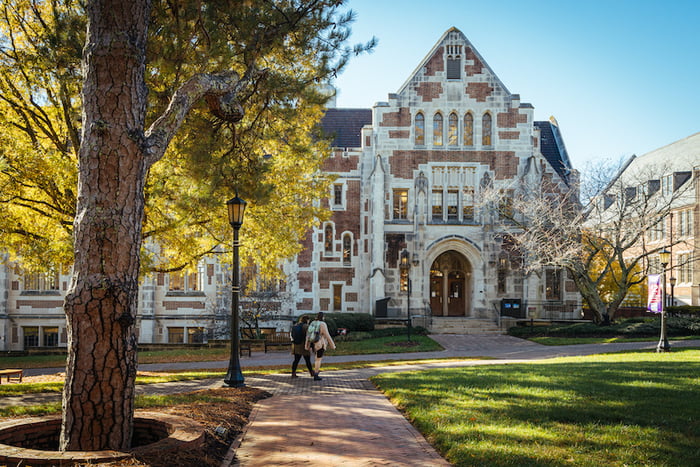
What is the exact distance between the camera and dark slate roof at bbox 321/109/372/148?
3588cm

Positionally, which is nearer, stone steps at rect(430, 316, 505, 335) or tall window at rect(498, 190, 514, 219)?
tall window at rect(498, 190, 514, 219)

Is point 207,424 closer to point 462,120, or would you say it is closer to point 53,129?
point 53,129

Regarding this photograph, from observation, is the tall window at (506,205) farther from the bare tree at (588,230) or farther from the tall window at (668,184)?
the tall window at (668,184)

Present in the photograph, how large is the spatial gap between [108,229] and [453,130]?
28540mm

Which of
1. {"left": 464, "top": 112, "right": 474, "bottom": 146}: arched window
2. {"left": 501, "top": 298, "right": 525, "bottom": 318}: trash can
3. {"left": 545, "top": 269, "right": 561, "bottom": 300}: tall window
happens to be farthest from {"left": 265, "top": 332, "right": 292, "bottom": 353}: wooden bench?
{"left": 545, "top": 269, "right": 561, "bottom": 300}: tall window

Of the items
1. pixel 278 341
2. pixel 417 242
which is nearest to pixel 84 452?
pixel 278 341

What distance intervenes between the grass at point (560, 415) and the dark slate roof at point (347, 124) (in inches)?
977

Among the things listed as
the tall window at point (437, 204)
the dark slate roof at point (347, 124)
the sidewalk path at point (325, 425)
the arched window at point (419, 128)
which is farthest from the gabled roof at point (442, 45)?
the sidewalk path at point (325, 425)

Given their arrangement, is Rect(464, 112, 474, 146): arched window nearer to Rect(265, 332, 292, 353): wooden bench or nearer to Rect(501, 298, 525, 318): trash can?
Rect(501, 298, 525, 318): trash can

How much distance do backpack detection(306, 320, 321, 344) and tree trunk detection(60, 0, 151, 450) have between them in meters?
8.28

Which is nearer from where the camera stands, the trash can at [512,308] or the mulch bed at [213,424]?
Answer: the mulch bed at [213,424]

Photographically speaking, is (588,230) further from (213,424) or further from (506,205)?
(213,424)

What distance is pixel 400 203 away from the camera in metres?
32.3

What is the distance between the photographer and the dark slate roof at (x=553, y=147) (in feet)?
118
